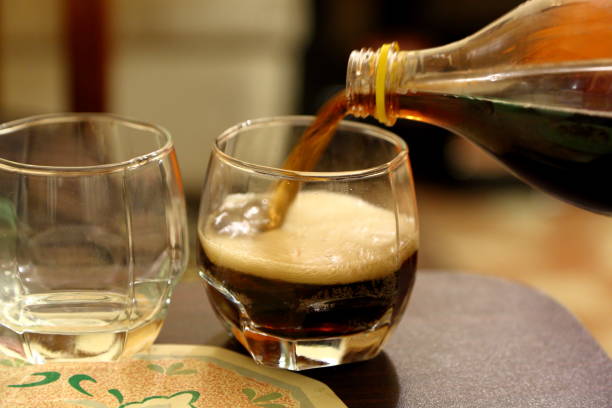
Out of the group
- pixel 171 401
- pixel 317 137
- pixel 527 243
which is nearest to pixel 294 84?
pixel 527 243

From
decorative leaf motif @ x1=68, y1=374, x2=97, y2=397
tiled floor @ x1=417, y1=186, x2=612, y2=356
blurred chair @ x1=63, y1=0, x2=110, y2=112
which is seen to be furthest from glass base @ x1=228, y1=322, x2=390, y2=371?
tiled floor @ x1=417, y1=186, x2=612, y2=356

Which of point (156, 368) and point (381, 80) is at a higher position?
point (381, 80)

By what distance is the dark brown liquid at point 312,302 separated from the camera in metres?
0.52

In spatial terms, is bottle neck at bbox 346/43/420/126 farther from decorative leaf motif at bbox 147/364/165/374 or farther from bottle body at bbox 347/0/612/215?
decorative leaf motif at bbox 147/364/165/374

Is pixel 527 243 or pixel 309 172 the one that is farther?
pixel 527 243

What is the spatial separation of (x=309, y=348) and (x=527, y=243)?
4.72ft

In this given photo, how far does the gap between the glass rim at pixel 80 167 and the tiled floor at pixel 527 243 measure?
1.14 metres

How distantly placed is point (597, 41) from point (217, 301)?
321 millimetres

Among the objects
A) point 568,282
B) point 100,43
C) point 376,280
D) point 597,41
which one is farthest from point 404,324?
point 568,282

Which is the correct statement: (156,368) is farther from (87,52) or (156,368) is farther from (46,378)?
(87,52)

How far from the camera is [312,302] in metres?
0.52

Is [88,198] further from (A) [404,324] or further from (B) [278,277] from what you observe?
(A) [404,324]

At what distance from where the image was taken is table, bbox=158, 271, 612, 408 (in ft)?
1.80

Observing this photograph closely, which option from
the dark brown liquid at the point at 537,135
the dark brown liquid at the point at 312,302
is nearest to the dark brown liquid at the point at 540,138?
the dark brown liquid at the point at 537,135
